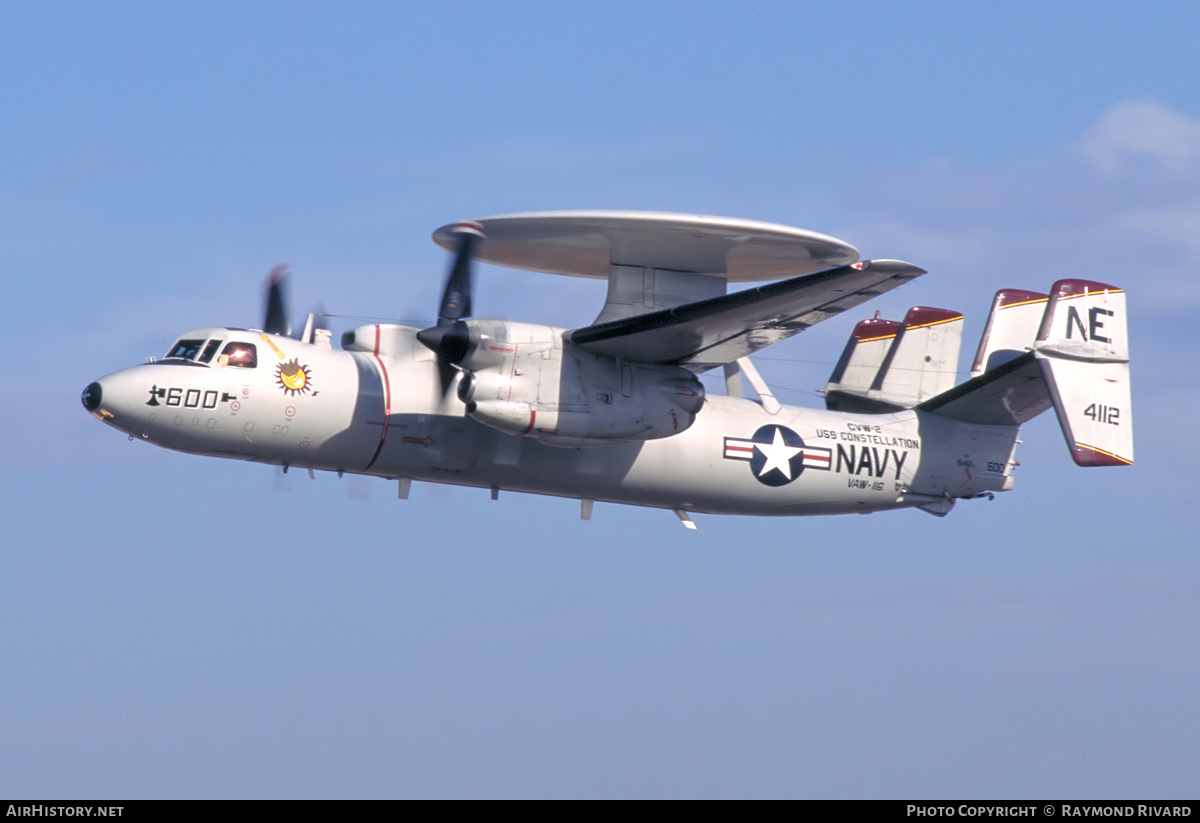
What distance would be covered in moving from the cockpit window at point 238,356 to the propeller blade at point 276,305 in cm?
213

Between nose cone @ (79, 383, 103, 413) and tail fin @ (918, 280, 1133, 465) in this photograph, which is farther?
tail fin @ (918, 280, 1133, 465)

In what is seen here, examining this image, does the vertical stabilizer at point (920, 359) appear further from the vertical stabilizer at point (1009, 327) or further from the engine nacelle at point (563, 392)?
the engine nacelle at point (563, 392)

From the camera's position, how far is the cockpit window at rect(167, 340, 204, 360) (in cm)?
2103

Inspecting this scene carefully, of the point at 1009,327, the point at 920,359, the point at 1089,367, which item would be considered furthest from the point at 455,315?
the point at 1009,327

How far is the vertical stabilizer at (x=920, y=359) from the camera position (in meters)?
26.4

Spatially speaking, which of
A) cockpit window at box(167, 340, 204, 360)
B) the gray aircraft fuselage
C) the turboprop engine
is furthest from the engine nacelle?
cockpit window at box(167, 340, 204, 360)

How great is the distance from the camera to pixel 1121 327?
25047 millimetres

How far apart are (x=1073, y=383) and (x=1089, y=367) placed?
459 mm

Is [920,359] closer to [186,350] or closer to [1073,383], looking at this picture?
[1073,383]

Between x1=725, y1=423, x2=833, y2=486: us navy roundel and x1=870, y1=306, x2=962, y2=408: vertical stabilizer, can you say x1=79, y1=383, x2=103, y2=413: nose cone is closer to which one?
x1=725, y1=423, x2=833, y2=486: us navy roundel

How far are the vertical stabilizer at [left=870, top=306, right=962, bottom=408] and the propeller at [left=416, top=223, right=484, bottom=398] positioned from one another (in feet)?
26.2

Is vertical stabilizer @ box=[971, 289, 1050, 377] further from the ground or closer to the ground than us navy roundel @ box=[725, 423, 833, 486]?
further from the ground

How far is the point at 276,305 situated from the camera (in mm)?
23375
